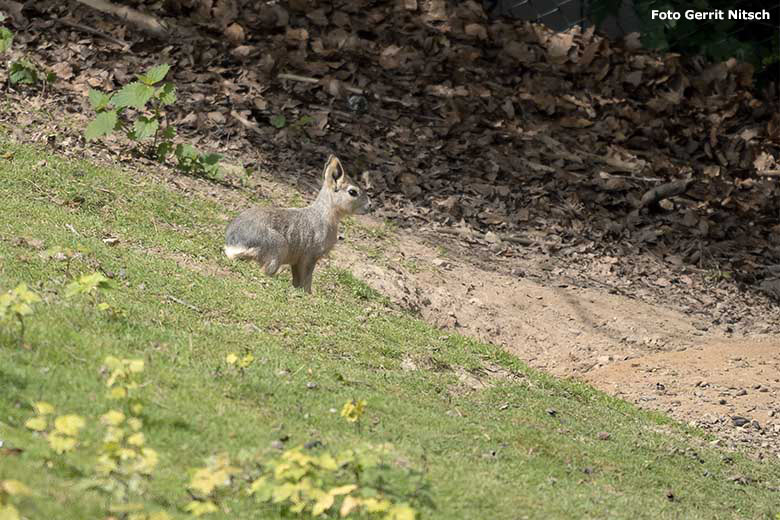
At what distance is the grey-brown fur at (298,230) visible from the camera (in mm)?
7922

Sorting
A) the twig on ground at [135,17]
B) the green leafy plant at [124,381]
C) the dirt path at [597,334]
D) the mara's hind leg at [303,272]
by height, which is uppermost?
the twig on ground at [135,17]

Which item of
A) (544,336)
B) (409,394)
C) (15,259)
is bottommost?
(544,336)

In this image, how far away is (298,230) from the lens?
829 cm

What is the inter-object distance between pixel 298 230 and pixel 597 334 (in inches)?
99.8

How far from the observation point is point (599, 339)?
8.97 meters

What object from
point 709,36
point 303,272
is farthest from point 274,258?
point 709,36

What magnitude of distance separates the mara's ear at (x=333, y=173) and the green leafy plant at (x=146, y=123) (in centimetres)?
131

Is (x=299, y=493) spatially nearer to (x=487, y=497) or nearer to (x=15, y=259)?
(x=487, y=497)

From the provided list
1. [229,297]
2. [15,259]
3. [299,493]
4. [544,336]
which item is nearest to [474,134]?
[544,336]

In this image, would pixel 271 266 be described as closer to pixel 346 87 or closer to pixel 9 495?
pixel 346 87

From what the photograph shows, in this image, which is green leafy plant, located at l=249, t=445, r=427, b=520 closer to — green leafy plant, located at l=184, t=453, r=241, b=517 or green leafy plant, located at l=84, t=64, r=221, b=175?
green leafy plant, located at l=184, t=453, r=241, b=517

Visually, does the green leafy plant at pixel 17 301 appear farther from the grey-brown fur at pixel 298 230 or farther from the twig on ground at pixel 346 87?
the twig on ground at pixel 346 87

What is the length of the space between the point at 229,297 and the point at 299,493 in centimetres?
295

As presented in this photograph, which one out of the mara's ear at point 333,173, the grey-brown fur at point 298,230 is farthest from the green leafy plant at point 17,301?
the mara's ear at point 333,173
